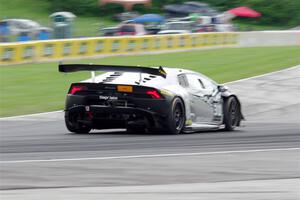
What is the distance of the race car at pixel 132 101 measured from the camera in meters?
13.6

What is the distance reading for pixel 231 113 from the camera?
15781mm

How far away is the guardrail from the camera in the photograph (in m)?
33.1

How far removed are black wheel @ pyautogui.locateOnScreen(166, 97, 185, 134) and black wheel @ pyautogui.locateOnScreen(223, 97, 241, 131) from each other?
5.41 feet

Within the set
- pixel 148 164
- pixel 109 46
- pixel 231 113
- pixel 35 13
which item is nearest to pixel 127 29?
pixel 109 46

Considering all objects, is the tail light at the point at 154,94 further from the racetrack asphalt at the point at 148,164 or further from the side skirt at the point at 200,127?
the side skirt at the point at 200,127

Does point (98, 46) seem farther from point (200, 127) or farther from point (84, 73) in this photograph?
point (200, 127)

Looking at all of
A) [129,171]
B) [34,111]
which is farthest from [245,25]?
[129,171]

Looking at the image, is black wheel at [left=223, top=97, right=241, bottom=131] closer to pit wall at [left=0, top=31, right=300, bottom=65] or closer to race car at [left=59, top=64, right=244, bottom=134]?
race car at [left=59, top=64, right=244, bottom=134]

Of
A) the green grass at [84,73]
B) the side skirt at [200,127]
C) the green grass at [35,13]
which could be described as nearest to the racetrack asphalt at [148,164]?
the side skirt at [200,127]

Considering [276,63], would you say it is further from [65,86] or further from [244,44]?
[244,44]

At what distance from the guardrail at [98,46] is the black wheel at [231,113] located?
16.7 metres

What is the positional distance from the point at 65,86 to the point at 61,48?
11341mm

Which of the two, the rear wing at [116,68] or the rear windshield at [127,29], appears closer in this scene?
the rear wing at [116,68]

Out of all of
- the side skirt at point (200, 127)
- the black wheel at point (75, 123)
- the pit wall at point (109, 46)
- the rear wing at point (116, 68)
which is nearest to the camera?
the rear wing at point (116, 68)
